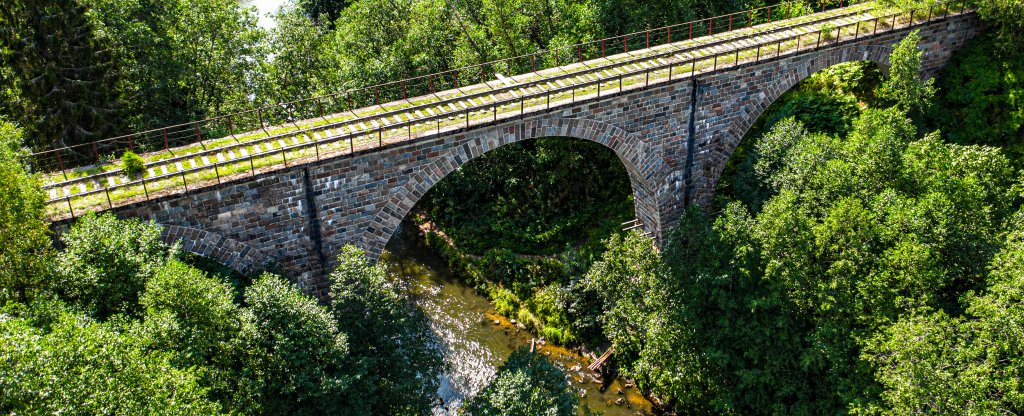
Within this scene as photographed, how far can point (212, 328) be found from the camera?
23.1 m

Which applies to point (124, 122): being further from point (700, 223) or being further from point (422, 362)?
point (700, 223)

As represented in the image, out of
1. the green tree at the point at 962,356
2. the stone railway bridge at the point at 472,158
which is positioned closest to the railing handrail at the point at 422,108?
the stone railway bridge at the point at 472,158

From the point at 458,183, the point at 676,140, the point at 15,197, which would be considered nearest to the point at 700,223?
the point at 676,140

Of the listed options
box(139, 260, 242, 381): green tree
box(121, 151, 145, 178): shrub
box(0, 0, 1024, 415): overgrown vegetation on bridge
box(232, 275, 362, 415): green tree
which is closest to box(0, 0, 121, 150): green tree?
box(0, 0, 1024, 415): overgrown vegetation on bridge

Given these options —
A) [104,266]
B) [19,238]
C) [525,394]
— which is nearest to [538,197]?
[525,394]

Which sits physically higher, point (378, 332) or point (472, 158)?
point (472, 158)

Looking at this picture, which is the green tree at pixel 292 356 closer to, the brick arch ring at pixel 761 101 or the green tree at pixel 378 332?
the green tree at pixel 378 332

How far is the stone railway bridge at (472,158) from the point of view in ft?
91.9

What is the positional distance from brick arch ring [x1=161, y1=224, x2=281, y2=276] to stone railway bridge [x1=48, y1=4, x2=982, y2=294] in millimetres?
40

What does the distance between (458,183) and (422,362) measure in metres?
19.0

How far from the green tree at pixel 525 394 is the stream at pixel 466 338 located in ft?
11.8

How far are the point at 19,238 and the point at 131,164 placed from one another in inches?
282

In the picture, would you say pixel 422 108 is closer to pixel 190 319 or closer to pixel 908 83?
pixel 190 319

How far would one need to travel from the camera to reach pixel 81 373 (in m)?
18.0
